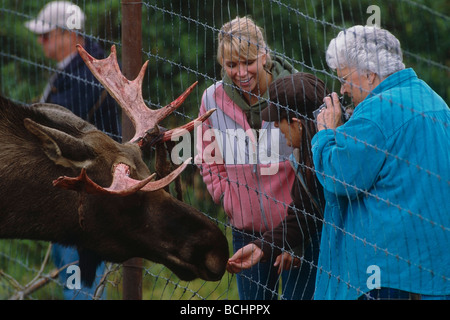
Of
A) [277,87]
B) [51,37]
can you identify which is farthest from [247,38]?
[51,37]

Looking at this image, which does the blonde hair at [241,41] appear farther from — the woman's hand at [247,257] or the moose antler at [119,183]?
the woman's hand at [247,257]

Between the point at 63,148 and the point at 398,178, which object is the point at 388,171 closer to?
the point at 398,178

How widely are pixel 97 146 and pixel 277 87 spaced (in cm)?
105

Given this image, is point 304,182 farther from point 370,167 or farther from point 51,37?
point 51,37

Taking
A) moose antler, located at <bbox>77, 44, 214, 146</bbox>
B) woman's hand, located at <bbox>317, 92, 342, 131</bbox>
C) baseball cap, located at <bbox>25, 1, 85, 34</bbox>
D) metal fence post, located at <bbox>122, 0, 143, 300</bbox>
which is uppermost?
baseball cap, located at <bbox>25, 1, 85, 34</bbox>

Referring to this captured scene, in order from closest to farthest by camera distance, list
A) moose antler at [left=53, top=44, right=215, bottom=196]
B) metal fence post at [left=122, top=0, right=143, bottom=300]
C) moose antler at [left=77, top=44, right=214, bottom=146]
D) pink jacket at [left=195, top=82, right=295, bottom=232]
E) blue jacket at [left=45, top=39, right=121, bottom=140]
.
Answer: pink jacket at [left=195, top=82, right=295, bottom=232], moose antler at [left=53, top=44, right=215, bottom=196], moose antler at [left=77, top=44, right=214, bottom=146], metal fence post at [left=122, top=0, right=143, bottom=300], blue jacket at [left=45, top=39, right=121, bottom=140]

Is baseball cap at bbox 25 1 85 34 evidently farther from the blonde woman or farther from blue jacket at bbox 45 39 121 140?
the blonde woman

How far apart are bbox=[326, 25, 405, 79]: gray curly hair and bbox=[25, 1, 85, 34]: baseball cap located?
2757 mm

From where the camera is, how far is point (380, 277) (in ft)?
11.7

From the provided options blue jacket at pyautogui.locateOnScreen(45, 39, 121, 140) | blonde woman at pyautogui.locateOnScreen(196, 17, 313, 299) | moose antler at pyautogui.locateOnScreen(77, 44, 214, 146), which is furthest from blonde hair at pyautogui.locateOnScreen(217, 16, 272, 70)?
blue jacket at pyautogui.locateOnScreen(45, 39, 121, 140)

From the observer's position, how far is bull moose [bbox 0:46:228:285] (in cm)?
425

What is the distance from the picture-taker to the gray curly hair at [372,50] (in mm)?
3613

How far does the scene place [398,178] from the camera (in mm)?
3545

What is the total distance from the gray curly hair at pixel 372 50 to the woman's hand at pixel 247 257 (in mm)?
1121
